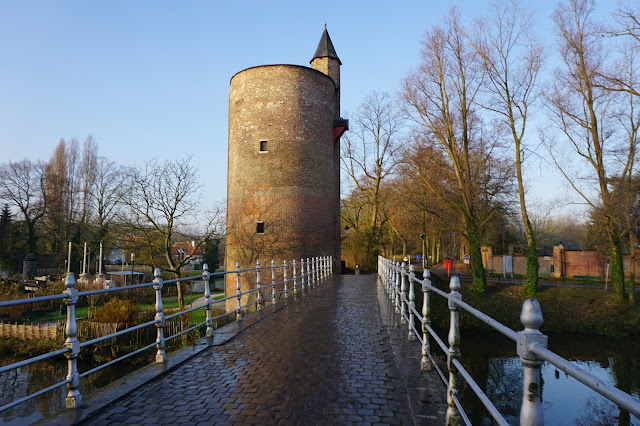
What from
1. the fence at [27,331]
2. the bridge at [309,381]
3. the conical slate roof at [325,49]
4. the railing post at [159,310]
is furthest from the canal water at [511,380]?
the conical slate roof at [325,49]

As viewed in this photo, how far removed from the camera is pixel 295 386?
15.0 feet

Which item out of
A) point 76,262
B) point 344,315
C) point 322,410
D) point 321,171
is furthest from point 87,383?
point 76,262

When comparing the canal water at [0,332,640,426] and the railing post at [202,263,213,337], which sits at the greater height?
the railing post at [202,263,213,337]

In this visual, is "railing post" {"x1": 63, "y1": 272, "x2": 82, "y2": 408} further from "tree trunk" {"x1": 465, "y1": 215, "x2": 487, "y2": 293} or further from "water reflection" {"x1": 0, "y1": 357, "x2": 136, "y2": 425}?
"tree trunk" {"x1": 465, "y1": 215, "x2": 487, "y2": 293}

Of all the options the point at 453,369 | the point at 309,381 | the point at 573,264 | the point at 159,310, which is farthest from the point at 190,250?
the point at 453,369

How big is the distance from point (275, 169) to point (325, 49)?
11.1 m

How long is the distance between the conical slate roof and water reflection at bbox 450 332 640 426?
1994 centimetres

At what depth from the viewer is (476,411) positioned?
12.4 metres

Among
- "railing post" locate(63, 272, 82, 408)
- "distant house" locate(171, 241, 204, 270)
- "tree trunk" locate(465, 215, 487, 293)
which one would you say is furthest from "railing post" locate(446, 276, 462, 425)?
"tree trunk" locate(465, 215, 487, 293)

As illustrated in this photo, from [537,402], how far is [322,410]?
8.17ft

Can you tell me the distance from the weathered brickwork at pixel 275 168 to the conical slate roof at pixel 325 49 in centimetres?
562

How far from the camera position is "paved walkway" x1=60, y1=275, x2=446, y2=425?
3748 mm

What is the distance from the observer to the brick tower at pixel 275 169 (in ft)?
78.6

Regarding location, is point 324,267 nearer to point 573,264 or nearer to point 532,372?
point 532,372
